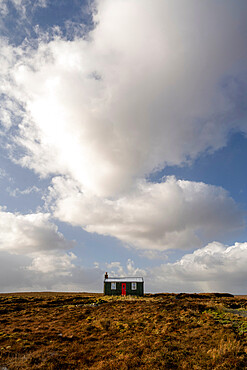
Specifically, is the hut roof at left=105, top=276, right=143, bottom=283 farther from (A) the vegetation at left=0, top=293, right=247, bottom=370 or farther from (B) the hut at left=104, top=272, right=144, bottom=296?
(A) the vegetation at left=0, top=293, right=247, bottom=370

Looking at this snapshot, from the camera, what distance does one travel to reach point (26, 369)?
534 inches

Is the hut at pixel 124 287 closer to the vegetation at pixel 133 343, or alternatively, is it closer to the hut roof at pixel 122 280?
the hut roof at pixel 122 280

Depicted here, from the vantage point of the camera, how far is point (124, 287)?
57.2 m

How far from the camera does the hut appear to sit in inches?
2238

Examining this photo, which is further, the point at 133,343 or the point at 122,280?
the point at 122,280

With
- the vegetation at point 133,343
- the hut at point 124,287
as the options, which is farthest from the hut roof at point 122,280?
the vegetation at point 133,343

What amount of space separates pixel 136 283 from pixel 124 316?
31.1 metres

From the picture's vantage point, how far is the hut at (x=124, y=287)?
56.8 metres

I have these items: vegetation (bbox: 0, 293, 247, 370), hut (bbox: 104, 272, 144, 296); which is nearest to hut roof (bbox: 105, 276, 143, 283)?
hut (bbox: 104, 272, 144, 296)

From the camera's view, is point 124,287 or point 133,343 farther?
point 124,287

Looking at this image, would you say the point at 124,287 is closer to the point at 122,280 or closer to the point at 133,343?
the point at 122,280

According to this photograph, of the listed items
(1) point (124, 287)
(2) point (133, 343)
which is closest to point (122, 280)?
(1) point (124, 287)

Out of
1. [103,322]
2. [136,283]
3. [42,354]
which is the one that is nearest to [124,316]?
[103,322]

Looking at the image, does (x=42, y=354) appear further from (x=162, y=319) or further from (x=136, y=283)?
(x=136, y=283)
